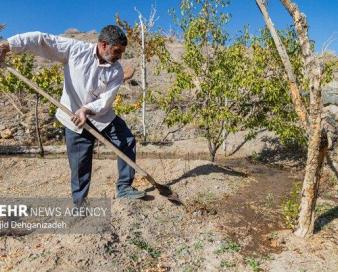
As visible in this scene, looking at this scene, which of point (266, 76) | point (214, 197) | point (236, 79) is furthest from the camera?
point (266, 76)

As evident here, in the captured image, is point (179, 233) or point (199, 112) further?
point (199, 112)

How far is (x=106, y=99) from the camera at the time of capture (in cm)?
462

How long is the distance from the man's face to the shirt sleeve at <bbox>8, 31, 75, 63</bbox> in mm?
Answer: 319

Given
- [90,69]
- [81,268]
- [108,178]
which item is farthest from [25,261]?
[108,178]

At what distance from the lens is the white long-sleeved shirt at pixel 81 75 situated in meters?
4.42

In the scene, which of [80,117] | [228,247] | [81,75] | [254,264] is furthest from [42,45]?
[254,264]

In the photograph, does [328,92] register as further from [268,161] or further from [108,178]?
[108,178]

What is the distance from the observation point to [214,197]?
573cm

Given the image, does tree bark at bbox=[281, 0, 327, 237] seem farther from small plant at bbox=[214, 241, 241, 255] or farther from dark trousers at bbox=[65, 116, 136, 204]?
dark trousers at bbox=[65, 116, 136, 204]

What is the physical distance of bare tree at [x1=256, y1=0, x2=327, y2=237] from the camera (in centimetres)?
420

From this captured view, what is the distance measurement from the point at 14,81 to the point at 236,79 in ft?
18.4

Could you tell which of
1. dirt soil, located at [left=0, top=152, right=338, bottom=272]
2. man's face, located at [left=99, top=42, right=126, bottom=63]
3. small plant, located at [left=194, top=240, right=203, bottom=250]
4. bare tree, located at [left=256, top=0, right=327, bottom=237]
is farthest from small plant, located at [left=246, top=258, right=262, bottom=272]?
man's face, located at [left=99, top=42, right=126, bottom=63]

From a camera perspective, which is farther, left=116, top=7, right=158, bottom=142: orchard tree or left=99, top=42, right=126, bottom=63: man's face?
left=116, top=7, right=158, bottom=142: orchard tree

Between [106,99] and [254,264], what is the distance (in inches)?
82.3
